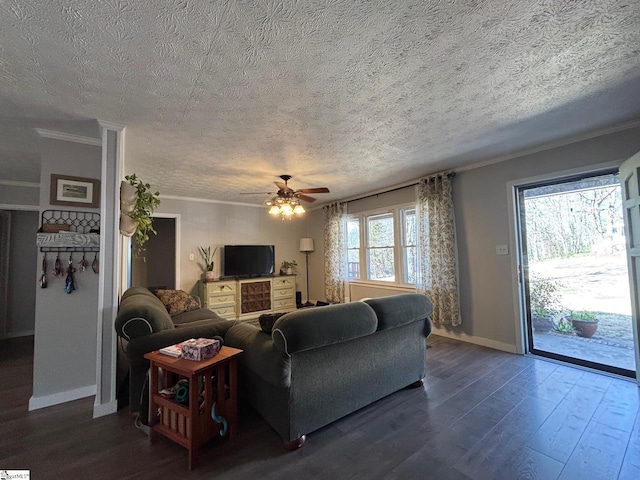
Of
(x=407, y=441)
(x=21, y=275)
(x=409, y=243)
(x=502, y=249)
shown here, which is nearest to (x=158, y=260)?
(x=21, y=275)

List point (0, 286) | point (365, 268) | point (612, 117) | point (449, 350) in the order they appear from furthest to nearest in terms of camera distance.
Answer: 1. point (365, 268)
2. point (0, 286)
3. point (449, 350)
4. point (612, 117)

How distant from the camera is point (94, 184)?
2.65 meters

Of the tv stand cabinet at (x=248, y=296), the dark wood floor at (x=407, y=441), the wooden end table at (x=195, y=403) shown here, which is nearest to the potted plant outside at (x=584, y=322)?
the dark wood floor at (x=407, y=441)

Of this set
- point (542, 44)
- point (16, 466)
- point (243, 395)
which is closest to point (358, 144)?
point (542, 44)

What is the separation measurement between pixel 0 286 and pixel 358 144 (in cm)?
594

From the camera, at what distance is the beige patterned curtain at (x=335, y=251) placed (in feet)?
19.3

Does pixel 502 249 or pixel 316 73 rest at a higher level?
pixel 316 73

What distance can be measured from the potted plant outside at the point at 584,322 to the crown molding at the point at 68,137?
5447 mm

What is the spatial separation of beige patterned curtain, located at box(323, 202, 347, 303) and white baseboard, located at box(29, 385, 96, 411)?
4192mm

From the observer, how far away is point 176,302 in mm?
3758

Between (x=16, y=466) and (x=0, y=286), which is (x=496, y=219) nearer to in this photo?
(x=16, y=466)

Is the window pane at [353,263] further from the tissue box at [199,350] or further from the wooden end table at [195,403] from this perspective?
the tissue box at [199,350]

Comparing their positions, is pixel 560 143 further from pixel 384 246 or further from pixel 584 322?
pixel 384 246

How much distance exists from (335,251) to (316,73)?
173 inches
